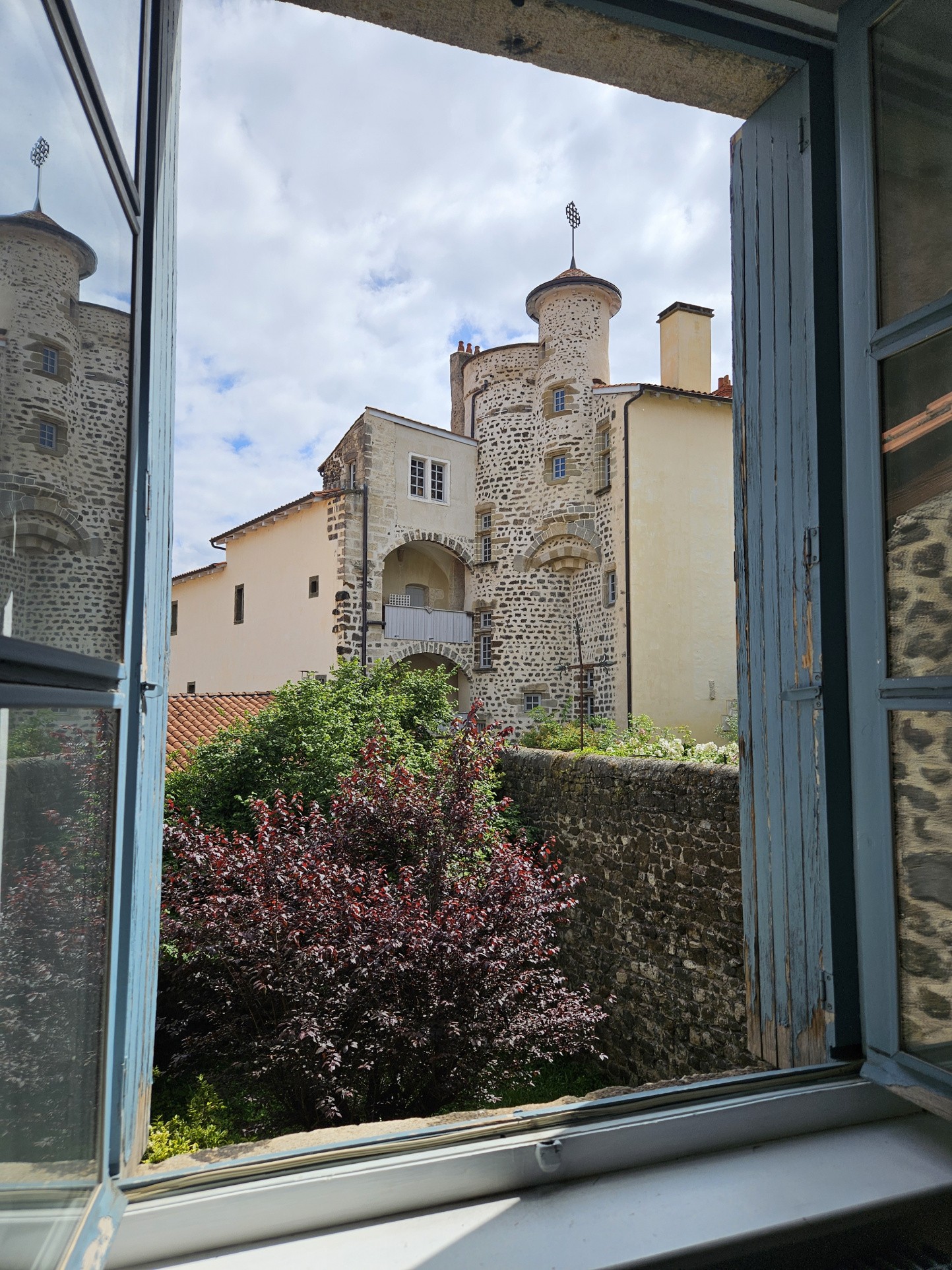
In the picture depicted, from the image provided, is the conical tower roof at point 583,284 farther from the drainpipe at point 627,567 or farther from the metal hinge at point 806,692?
the metal hinge at point 806,692

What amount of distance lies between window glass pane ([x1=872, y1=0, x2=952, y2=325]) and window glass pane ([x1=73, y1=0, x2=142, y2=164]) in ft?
4.32

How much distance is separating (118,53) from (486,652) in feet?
53.6

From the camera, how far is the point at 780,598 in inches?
68.4

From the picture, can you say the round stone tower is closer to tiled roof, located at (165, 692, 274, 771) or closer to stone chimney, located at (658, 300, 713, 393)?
stone chimney, located at (658, 300, 713, 393)

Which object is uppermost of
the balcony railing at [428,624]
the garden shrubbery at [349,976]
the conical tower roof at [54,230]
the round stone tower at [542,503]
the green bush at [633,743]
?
the round stone tower at [542,503]

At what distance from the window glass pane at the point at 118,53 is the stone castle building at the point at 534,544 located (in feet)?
45.2

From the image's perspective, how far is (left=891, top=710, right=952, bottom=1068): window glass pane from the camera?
4.45 ft

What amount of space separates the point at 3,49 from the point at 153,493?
790 mm

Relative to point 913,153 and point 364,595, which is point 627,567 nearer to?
point 364,595

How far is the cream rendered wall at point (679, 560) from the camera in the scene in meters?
14.9

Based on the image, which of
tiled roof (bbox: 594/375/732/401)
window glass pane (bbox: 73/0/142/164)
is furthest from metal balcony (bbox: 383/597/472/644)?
window glass pane (bbox: 73/0/142/164)

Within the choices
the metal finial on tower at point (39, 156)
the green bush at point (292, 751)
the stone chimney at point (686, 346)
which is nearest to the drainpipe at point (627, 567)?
the stone chimney at point (686, 346)

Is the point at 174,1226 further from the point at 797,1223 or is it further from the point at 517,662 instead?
the point at 517,662

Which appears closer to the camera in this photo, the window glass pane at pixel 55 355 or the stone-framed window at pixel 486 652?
the window glass pane at pixel 55 355
